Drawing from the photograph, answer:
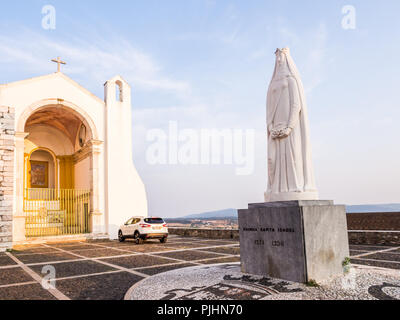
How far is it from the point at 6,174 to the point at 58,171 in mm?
8871

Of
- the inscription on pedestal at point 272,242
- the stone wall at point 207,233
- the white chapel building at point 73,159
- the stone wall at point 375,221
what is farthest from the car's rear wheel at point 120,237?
the inscription on pedestal at point 272,242

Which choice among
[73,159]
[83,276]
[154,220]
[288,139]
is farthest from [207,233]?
[288,139]

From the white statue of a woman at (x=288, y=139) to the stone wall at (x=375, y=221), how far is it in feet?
31.7

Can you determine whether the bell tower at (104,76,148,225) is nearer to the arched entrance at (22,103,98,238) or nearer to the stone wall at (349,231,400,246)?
the arched entrance at (22,103,98,238)

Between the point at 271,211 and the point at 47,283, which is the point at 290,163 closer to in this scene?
the point at 271,211

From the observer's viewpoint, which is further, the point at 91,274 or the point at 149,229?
the point at 149,229

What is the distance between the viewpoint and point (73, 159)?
73.5 feet

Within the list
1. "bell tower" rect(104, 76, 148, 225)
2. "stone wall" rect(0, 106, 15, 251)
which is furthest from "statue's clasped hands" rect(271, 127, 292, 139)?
"bell tower" rect(104, 76, 148, 225)

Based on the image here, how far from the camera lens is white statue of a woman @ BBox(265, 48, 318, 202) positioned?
5.52 meters

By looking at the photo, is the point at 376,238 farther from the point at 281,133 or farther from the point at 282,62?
the point at 282,62

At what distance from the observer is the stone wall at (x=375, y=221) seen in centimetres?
1364

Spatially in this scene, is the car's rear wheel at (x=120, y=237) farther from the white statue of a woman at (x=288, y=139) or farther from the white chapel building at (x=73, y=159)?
the white statue of a woman at (x=288, y=139)
